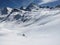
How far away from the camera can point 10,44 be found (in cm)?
5044

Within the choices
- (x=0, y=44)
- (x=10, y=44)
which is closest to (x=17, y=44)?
(x=10, y=44)

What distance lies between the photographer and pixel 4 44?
48812 mm

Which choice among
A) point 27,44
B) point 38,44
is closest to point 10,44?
point 27,44

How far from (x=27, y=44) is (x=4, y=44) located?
8.98 m

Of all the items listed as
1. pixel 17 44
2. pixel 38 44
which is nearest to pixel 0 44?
pixel 17 44

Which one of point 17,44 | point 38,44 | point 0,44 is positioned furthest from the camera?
point 38,44

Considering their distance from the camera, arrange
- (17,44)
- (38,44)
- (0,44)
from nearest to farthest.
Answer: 1. (0,44)
2. (17,44)
3. (38,44)

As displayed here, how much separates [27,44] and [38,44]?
14.4ft

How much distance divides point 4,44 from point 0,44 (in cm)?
121

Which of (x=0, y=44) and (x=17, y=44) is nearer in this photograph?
(x=0, y=44)

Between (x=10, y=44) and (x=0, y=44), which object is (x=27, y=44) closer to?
(x=10, y=44)

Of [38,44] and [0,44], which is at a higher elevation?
[0,44]

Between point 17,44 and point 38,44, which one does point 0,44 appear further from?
point 38,44

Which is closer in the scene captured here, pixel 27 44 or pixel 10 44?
pixel 10 44
